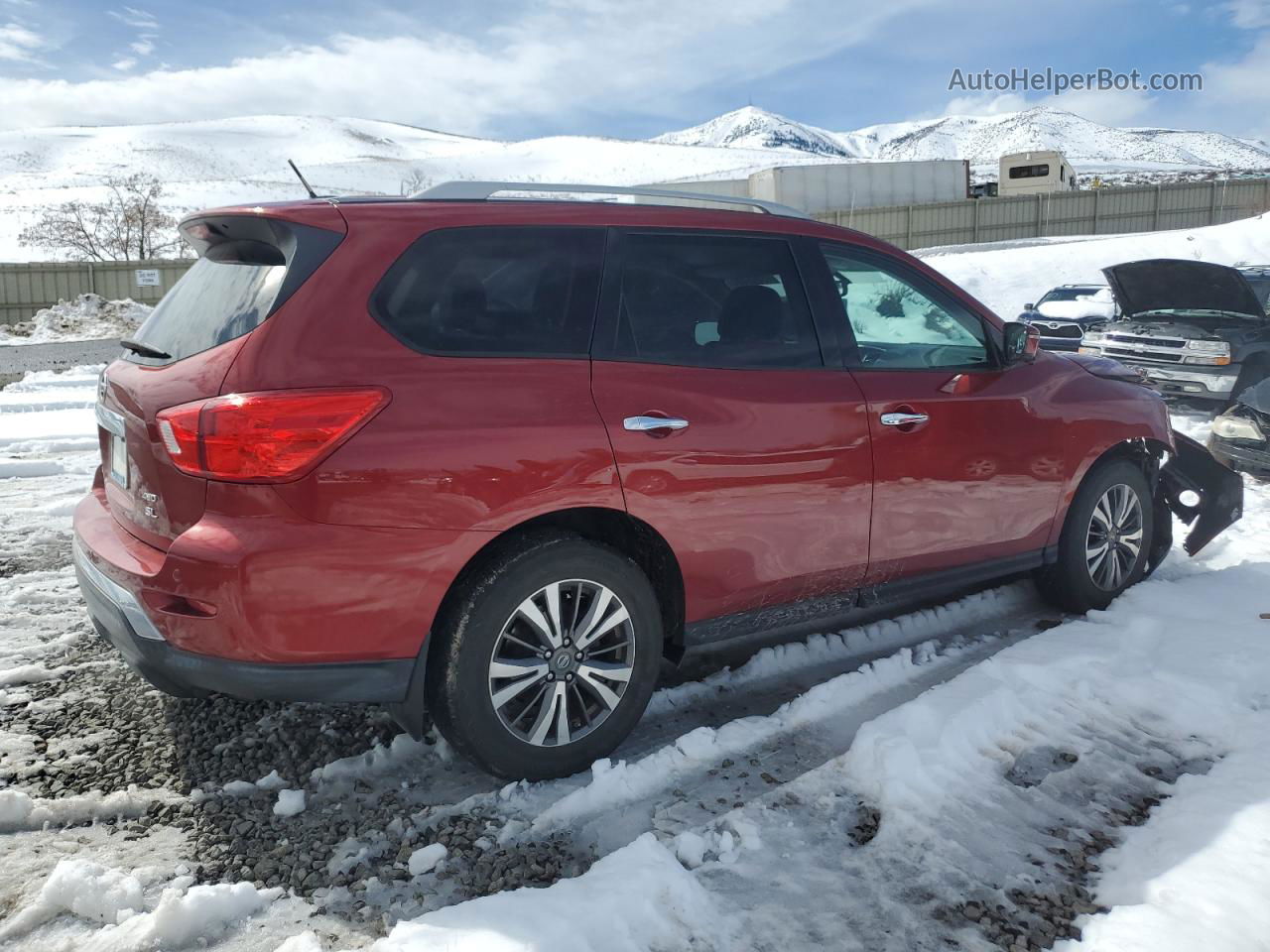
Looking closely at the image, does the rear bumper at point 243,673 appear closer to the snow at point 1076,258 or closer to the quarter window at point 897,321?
the quarter window at point 897,321

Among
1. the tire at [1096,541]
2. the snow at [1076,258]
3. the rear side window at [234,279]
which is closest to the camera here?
the rear side window at [234,279]

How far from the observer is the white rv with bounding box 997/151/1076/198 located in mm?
43219

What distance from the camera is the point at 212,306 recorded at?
10.2 feet

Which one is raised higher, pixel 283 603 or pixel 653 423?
pixel 653 423

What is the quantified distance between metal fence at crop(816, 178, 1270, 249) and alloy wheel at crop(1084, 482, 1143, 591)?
3039 centimetres

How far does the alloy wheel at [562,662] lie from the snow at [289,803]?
0.67m

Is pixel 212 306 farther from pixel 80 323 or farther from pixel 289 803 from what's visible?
pixel 80 323

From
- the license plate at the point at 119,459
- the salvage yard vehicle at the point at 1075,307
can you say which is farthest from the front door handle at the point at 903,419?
the salvage yard vehicle at the point at 1075,307

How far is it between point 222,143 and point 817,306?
175 meters

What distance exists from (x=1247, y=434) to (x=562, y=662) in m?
6.35

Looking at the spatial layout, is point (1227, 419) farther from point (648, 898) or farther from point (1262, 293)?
point (648, 898)

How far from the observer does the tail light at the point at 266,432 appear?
270 centimetres

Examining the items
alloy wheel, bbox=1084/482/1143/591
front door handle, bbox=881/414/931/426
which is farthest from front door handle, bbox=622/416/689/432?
alloy wheel, bbox=1084/482/1143/591

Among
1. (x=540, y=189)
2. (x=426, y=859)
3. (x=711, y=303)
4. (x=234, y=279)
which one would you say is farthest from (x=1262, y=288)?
(x=426, y=859)
